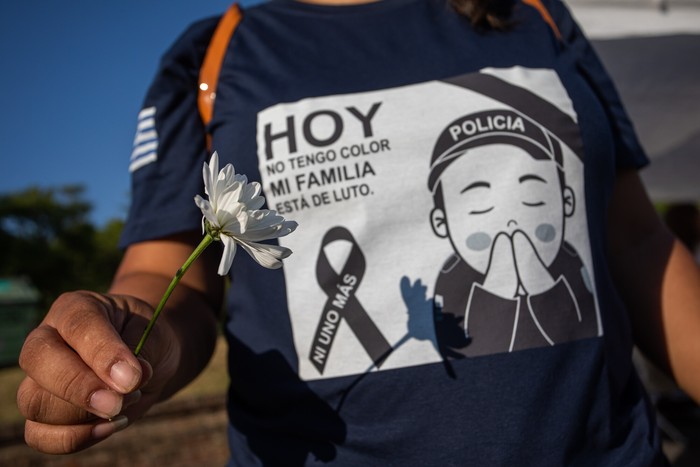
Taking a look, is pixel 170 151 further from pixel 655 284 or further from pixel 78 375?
pixel 655 284

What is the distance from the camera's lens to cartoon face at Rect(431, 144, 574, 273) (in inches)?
41.2

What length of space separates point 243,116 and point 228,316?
40cm

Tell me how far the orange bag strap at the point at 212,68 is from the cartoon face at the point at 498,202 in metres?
0.51

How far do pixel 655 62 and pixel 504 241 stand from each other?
185 cm

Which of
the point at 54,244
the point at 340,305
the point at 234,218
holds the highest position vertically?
the point at 234,218

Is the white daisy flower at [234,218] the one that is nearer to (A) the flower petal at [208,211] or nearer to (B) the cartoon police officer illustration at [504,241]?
(A) the flower petal at [208,211]

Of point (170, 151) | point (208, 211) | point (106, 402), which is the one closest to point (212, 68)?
point (170, 151)

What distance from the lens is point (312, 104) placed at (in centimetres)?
111

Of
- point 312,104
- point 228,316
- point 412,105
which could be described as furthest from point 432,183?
point 228,316

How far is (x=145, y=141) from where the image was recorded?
4.07 feet

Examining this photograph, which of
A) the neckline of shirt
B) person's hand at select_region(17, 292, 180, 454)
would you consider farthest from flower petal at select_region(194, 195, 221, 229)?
the neckline of shirt

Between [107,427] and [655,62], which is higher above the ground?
[107,427]

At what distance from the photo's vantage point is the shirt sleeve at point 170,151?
1179 mm

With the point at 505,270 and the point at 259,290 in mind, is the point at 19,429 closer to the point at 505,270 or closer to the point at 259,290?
the point at 259,290
